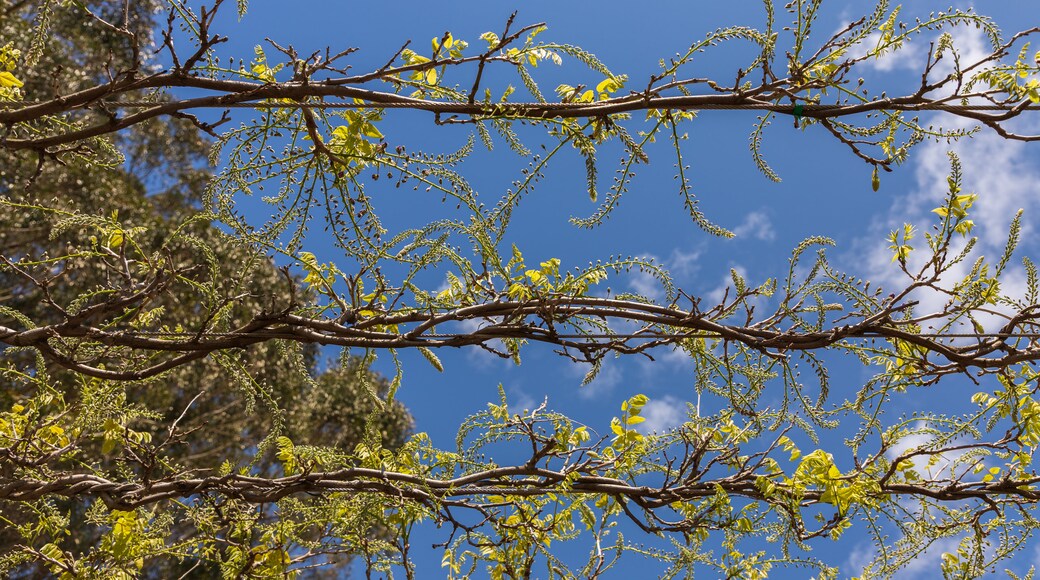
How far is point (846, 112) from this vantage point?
1.49 metres

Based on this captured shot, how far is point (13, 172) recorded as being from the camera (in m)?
6.77

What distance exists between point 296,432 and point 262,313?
6349mm

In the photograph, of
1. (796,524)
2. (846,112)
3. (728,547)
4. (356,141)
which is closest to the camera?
(846,112)

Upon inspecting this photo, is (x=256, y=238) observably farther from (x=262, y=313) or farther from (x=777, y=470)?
(x=777, y=470)

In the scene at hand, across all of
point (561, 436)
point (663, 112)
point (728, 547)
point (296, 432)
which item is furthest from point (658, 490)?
point (296, 432)

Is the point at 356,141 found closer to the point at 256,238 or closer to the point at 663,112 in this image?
the point at 256,238

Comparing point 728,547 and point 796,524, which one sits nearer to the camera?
point 796,524

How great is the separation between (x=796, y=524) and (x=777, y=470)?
12 cm

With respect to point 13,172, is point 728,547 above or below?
below

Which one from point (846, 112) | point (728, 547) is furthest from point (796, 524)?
point (846, 112)

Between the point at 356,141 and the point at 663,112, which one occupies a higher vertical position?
the point at 663,112

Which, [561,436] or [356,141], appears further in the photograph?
[561,436]

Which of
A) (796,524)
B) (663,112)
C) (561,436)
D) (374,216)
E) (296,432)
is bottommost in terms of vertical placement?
(796,524)

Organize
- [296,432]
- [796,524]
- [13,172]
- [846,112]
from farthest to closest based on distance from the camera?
[296,432]
[13,172]
[796,524]
[846,112]
